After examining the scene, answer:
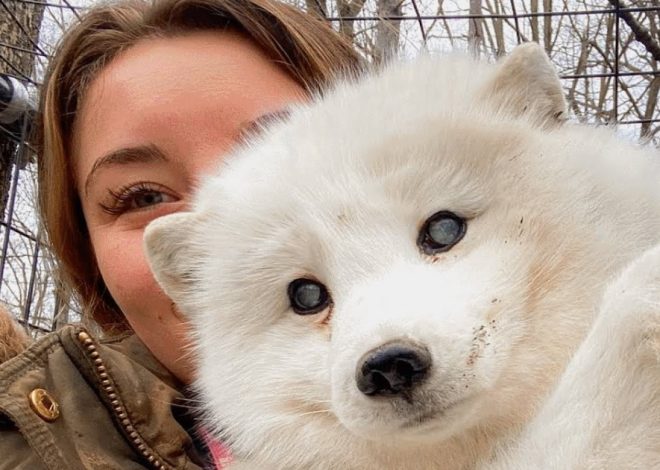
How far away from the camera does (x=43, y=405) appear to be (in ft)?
5.45

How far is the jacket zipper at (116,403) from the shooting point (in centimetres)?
174

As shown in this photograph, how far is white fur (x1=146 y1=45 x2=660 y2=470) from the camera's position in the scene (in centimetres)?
103

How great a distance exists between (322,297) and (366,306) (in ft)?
0.68

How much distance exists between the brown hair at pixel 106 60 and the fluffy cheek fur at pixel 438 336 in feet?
3.55

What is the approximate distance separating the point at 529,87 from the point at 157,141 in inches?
37.0

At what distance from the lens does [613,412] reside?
3.21ft

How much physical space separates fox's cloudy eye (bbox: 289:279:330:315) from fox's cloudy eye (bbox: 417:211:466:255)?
0.20 meters

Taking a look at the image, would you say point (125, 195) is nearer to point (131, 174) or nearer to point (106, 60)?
point (131, 174)

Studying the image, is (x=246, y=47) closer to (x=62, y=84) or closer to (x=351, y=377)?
(x=62, y=84)

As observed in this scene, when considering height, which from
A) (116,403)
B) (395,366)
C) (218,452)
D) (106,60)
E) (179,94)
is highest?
(106,60)

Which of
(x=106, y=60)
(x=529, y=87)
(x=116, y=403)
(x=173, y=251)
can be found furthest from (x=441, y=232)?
(x=106, y=60)

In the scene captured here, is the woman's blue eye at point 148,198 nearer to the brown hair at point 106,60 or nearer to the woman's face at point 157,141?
the woman's face at point 157,141

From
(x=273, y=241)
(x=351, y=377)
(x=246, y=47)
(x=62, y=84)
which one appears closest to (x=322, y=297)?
(x=273, y=241)

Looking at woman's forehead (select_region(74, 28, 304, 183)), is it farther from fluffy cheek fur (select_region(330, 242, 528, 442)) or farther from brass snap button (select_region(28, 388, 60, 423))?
fluffy cheek fur (select_region(330, 242, 528, 442))
